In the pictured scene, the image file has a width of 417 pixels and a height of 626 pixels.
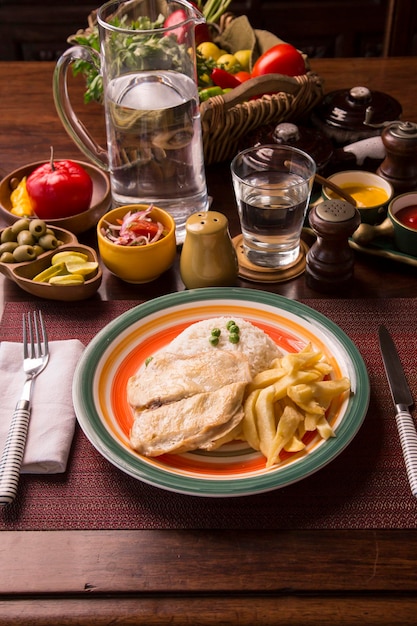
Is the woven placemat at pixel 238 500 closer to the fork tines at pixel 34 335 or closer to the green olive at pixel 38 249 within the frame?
the fork tines at pixel 34 335

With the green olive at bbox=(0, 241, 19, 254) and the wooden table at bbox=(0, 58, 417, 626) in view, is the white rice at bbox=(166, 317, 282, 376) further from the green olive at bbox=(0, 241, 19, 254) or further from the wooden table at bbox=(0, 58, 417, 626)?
the green olive at bbox=(0, 241, 19, 254)

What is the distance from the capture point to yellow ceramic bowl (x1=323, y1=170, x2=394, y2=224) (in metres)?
1.48

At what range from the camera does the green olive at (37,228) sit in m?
1.42

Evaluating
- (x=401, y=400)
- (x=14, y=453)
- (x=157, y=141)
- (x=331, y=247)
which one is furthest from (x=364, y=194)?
(x=14, y=453)

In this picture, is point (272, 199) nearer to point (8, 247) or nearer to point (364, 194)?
point (364, 194)

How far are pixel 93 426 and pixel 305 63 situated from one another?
1326 mm

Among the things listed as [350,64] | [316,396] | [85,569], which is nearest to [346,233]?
[316,396]

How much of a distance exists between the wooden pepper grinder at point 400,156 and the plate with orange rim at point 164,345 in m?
0.49

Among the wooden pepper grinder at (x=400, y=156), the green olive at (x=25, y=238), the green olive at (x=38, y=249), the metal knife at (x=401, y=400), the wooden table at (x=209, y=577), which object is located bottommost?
the wooden table at (x=209, y=577)

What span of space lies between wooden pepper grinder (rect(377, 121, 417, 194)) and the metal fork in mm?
835

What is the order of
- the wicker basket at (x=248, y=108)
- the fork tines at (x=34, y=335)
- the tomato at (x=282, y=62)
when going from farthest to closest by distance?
the tomato at (x=282, y=62), the wicker basket at (x=248, y=108), the fork tines at (x=34, y=335)

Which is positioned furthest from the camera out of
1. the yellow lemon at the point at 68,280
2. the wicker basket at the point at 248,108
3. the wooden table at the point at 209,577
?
the wicker basket at the point at 248,108

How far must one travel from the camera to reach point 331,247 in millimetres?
1357

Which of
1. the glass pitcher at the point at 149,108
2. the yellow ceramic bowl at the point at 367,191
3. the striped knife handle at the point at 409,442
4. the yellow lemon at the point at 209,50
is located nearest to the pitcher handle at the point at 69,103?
the glass pitcher at the point at 149,108
